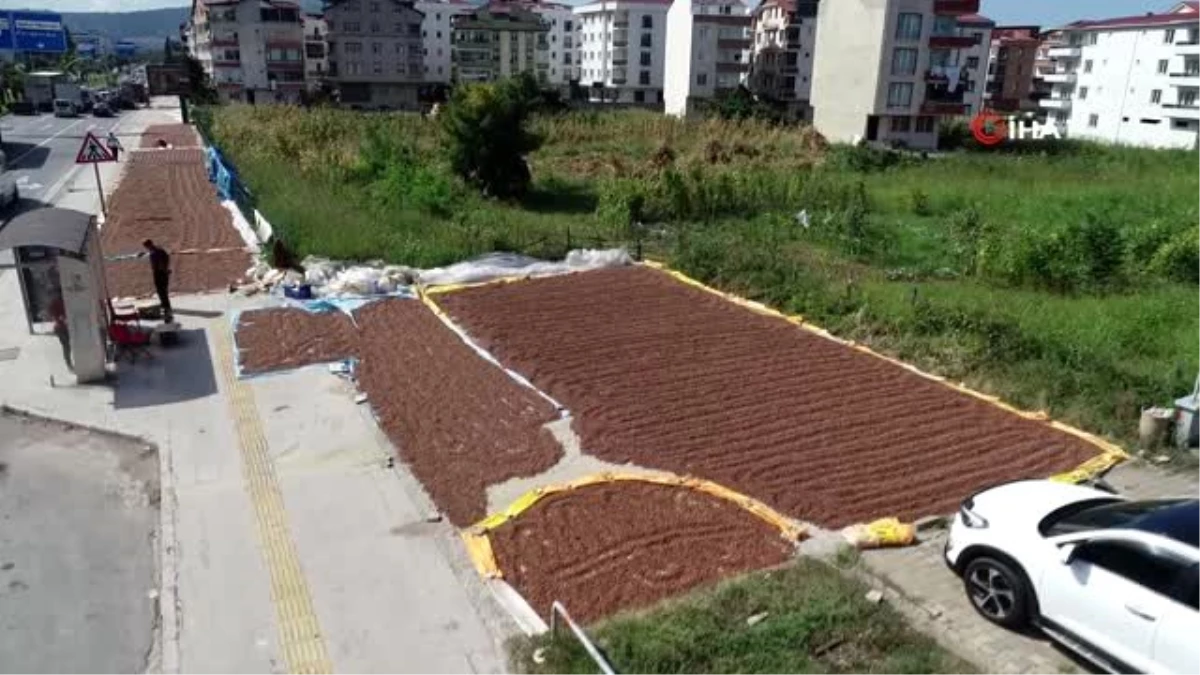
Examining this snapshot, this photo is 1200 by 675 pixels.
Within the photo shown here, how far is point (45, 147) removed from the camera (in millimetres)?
38656

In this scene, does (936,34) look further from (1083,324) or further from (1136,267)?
(1083,324)

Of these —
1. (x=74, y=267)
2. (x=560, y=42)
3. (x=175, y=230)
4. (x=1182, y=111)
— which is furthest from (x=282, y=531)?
(x=560, y=42)

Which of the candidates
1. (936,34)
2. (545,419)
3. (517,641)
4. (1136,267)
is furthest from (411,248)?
(936,34)

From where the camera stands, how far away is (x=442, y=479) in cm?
903

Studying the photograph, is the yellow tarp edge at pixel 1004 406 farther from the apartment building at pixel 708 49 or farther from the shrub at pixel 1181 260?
the apartment building at pixel 708 49

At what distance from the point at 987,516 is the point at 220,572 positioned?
6625 mm

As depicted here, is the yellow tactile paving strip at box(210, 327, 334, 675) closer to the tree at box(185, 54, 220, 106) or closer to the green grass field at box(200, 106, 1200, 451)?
the green grass field at box(200, 106, 1200, 451)

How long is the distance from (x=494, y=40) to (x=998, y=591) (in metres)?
83.3

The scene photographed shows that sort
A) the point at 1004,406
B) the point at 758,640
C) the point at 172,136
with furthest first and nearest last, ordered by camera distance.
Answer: the point at 172,136 < the point at 1004,406 < the point at 758,640

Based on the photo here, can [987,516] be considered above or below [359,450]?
above

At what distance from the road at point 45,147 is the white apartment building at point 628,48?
1673 inches

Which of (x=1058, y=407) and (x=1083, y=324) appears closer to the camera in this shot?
(x=1058, y=407)

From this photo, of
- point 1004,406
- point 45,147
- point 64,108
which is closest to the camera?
point 1004,406

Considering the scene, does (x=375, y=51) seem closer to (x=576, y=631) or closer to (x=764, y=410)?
(x=764, y=410)
